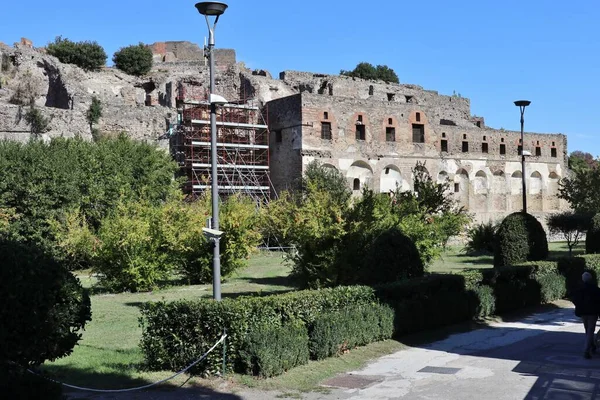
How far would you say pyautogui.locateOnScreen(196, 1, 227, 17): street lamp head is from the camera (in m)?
11.4

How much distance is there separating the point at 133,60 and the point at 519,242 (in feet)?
147

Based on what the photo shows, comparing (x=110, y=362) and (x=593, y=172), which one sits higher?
(x=593, y=172)

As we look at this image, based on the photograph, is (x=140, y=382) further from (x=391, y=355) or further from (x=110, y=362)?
(x=391, y=355)

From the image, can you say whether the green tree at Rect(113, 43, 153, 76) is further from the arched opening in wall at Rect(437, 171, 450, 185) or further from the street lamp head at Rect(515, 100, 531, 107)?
the street lamp head at Rect(515, 100, 531, 107)

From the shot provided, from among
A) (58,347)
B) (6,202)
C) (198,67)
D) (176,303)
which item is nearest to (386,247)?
(176,303)

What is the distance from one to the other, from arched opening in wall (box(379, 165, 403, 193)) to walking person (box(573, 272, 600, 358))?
→ 33134mm

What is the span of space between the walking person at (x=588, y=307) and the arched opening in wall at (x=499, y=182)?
4117 cm

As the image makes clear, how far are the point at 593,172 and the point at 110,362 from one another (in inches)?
1283

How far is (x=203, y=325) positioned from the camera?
33.5 ft

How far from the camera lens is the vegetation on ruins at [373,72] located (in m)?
74.3

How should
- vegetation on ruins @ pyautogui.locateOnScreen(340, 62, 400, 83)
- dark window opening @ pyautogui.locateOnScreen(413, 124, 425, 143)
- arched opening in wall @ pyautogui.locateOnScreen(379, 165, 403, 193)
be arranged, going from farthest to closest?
1. vegetation on ruins @ pyautogui.locateOnScreen(340, 62, 400, 83)
2. dark window opening @ pyautogui.locateOnScreen(413, 124, 425, 143)
3. arched opening in wall @ pyautogui.locateOnScreen(379, 165, 403, 193)

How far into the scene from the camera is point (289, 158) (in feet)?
141

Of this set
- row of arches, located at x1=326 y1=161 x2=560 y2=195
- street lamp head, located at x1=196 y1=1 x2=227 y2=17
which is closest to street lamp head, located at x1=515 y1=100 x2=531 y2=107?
street lamp head, located at x1=196 y1=1 x2=227 y2=17

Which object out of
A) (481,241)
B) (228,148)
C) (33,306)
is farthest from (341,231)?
(228,148)
